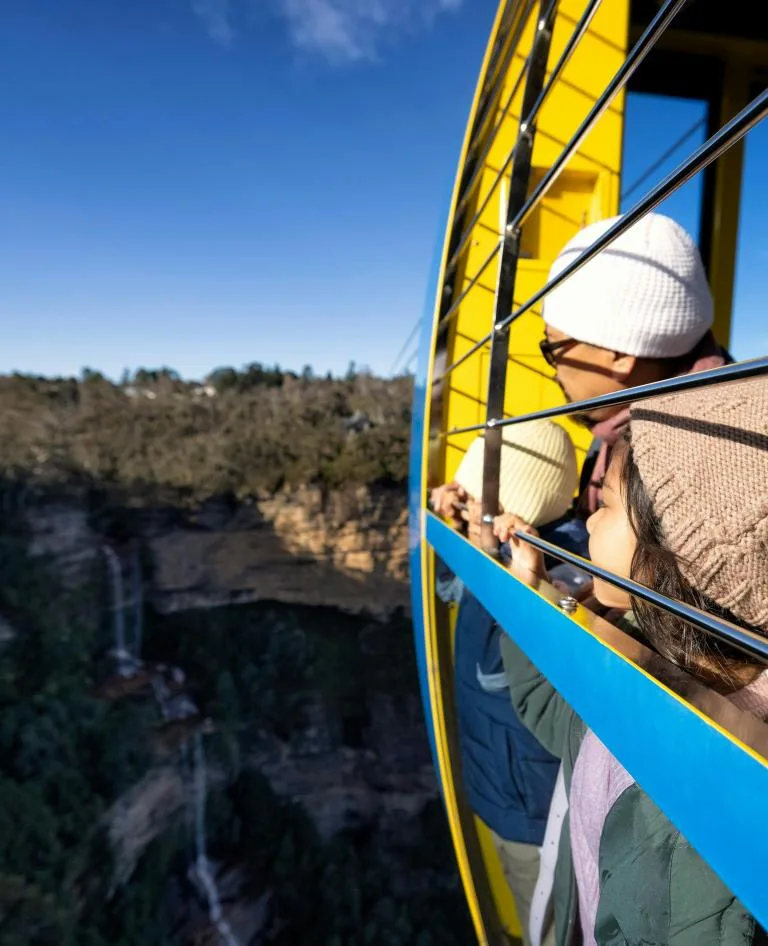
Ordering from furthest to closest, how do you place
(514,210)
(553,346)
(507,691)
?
(507,691)
(553,346)
(514,210)

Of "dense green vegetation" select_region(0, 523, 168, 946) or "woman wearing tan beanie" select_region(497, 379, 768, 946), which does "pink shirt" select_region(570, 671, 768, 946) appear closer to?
"woman wearing tan beanie" select_region(497, 379, 768, 946)

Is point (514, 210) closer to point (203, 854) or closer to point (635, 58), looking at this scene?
point (635, 58)

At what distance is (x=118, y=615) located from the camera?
312 inches

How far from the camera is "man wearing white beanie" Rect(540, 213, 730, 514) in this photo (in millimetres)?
719

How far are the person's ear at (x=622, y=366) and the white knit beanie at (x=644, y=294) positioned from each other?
0.06 feet

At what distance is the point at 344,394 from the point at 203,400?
2144 millimetres

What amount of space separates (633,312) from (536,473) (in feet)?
0.90

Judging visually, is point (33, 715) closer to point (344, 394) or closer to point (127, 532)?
point (127, 532)

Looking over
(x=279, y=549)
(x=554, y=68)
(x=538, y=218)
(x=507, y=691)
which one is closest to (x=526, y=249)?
(x=538, y=218)

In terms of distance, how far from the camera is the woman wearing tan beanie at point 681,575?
1.21ft

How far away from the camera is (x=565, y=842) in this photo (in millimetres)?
694

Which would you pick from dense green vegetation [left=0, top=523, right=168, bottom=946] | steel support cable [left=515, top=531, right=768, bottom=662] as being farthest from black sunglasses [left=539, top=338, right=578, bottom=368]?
dense green vegetation [left=0, top=523, right=168, bottom=946]

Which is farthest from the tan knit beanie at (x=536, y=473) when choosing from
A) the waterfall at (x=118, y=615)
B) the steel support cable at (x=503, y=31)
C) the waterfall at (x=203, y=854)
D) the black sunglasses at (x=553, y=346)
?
the waterfall at (x=118, y=615)

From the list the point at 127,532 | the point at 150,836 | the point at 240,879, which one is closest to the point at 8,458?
the point at 127,532
